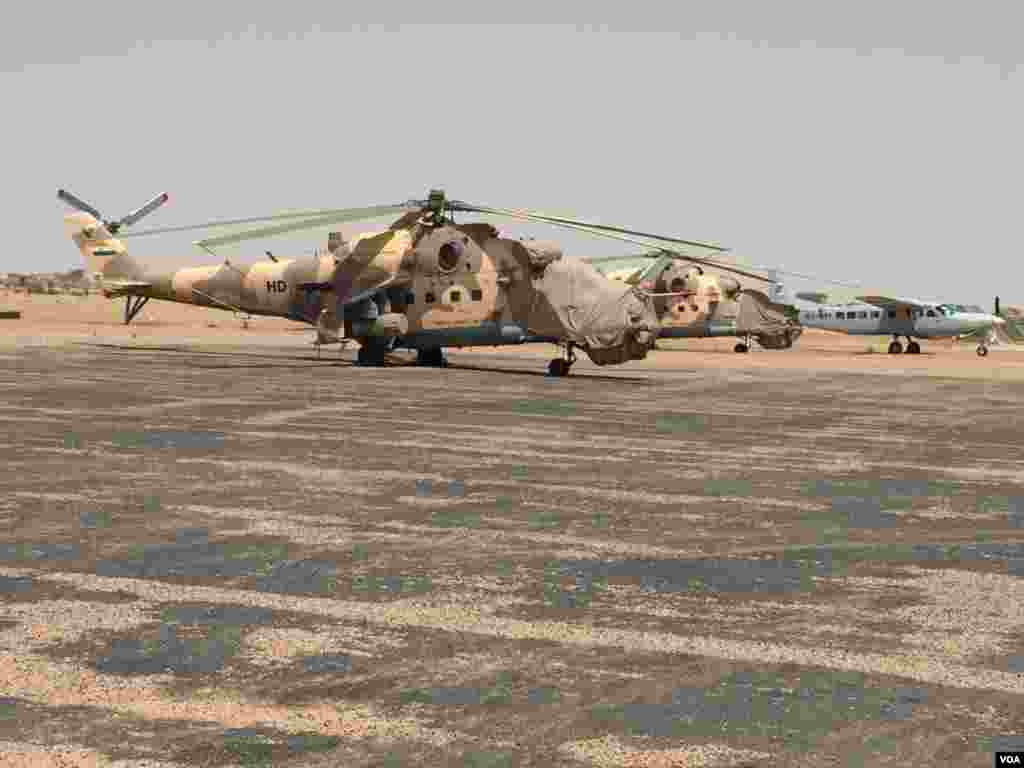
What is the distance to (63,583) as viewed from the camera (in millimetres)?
8883

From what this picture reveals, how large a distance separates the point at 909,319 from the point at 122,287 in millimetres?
41828

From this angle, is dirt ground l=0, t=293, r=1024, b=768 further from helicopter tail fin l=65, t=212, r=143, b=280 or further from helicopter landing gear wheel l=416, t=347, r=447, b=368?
helicopter tail fin l=65, t=212, r=143, b=280

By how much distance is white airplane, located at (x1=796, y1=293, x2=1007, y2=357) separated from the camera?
66.8 meters

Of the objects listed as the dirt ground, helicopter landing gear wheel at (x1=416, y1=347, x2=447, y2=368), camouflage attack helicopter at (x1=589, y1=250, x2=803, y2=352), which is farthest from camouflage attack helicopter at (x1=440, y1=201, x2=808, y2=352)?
the dirt ground

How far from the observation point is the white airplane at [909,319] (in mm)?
66812

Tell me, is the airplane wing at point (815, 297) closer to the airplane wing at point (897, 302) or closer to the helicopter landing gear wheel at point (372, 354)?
the airplane wing at point (897, 302)

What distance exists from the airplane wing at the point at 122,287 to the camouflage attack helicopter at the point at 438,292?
3711 mm

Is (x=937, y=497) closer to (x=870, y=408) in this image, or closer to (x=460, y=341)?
(x=870, y=408)

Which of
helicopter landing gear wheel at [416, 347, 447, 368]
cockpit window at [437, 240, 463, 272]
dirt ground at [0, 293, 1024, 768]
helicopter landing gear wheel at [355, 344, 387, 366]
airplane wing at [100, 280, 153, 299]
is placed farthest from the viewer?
airplane wing at [100, 280, 153, 299]

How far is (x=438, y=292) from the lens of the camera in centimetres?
3338

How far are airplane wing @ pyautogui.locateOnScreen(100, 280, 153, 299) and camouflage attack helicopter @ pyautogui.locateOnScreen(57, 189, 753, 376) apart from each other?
3711mm

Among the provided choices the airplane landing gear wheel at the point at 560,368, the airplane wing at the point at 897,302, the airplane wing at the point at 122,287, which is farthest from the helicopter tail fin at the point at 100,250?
the airplane wing at the point at 897,302

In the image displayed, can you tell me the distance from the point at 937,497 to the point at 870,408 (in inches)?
500

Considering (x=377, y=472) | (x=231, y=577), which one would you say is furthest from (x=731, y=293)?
(x=231, y=577)
